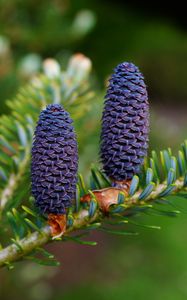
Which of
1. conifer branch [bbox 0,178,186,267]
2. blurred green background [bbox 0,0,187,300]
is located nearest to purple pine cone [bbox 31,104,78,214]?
conifer branch [bbox 0,178,186,267]

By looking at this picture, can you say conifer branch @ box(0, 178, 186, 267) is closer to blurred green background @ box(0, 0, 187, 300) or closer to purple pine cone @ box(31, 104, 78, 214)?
purple pine cone @ box(31, 104, 78, 214)

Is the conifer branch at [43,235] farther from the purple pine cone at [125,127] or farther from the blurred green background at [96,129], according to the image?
the blurred green background at [96,129]

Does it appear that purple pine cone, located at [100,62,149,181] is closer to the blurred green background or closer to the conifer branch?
the conifer branch

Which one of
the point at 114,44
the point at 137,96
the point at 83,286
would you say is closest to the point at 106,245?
the point at 83,286

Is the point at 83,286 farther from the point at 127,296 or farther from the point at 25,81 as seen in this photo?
the point at 25,81

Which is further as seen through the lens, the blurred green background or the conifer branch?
the blurred green background

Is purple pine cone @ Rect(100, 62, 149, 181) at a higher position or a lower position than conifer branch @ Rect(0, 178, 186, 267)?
higher
